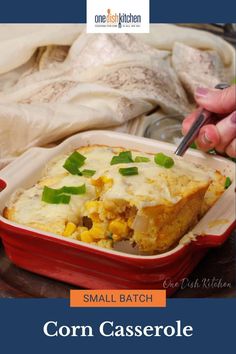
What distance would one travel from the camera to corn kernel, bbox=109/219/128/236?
106cm

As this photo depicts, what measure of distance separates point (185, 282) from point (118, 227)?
8.1 inches

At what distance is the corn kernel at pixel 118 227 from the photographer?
1064 millimetres

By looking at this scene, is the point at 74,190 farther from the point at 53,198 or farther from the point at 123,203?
the point at 123,203

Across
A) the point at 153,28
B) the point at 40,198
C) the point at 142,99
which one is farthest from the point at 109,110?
the point at 40,198

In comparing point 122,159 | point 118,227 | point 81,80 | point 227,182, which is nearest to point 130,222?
point 118,227

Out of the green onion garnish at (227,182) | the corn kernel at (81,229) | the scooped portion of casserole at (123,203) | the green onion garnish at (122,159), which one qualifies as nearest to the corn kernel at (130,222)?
the scooped portion of casserole at (123,203)

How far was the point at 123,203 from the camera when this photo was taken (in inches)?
41.3

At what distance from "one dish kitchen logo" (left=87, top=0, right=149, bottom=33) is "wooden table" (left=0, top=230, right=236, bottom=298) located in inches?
19.6

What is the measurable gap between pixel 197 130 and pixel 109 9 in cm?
34

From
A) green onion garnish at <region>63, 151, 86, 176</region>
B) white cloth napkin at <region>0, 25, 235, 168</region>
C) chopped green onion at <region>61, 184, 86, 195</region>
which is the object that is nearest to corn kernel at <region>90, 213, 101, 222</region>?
chopped green onion at <region>61, 184, 86, 195</region>

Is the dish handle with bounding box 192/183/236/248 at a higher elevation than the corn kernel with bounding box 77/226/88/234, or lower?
lower

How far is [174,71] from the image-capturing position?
161cm

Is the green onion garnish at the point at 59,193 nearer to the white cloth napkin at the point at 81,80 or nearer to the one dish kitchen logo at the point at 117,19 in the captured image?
the white cloth napkin at the point at 81,80

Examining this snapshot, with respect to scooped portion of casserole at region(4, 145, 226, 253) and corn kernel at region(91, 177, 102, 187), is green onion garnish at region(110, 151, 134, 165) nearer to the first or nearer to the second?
scooped portion of casserole at region(4, 145, 226, 253)
